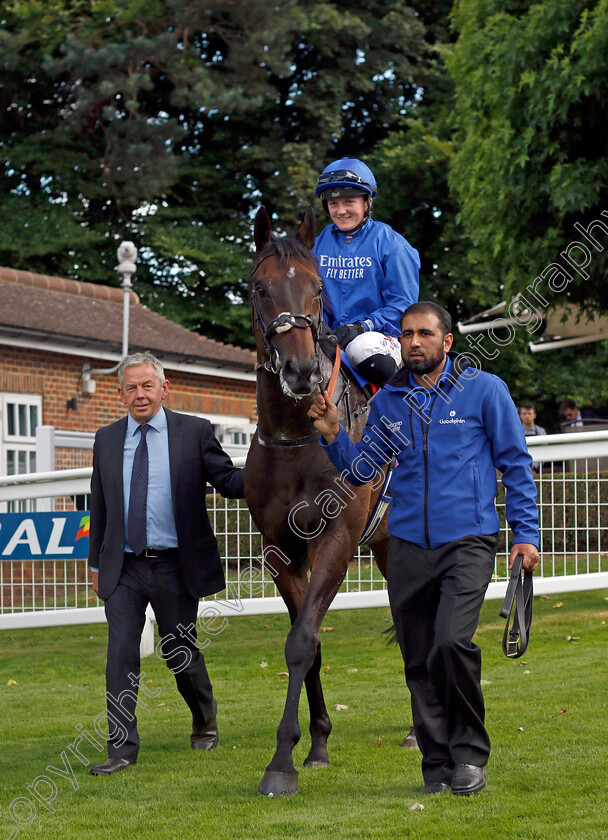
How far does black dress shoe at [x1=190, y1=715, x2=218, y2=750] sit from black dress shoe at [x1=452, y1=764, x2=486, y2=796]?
1.76m

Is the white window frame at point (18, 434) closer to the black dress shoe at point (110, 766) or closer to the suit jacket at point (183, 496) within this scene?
the suit jacket at point (183, 496)

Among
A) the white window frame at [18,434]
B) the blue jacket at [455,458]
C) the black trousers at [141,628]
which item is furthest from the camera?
the white window frame at [18,434]

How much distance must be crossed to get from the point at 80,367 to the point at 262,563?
31.5 ft

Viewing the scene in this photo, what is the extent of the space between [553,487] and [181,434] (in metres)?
3.54

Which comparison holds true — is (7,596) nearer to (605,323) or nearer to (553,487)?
(553,487)

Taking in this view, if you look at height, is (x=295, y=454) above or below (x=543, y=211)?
below

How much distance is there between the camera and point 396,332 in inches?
224

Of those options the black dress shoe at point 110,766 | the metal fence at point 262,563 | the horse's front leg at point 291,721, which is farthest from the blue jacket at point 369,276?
the metal fence at point 262,563

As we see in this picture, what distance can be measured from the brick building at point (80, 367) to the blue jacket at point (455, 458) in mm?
8766

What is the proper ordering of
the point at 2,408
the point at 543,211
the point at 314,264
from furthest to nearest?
1. the point at 2,408
2. the point at 543,211
3. the point at 314,264

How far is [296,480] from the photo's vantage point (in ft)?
16.6

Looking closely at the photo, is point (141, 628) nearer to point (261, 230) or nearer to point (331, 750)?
point (331, 750)

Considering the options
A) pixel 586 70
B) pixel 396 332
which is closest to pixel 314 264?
pixel 396 332

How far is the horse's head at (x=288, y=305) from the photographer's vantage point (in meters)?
4.50
